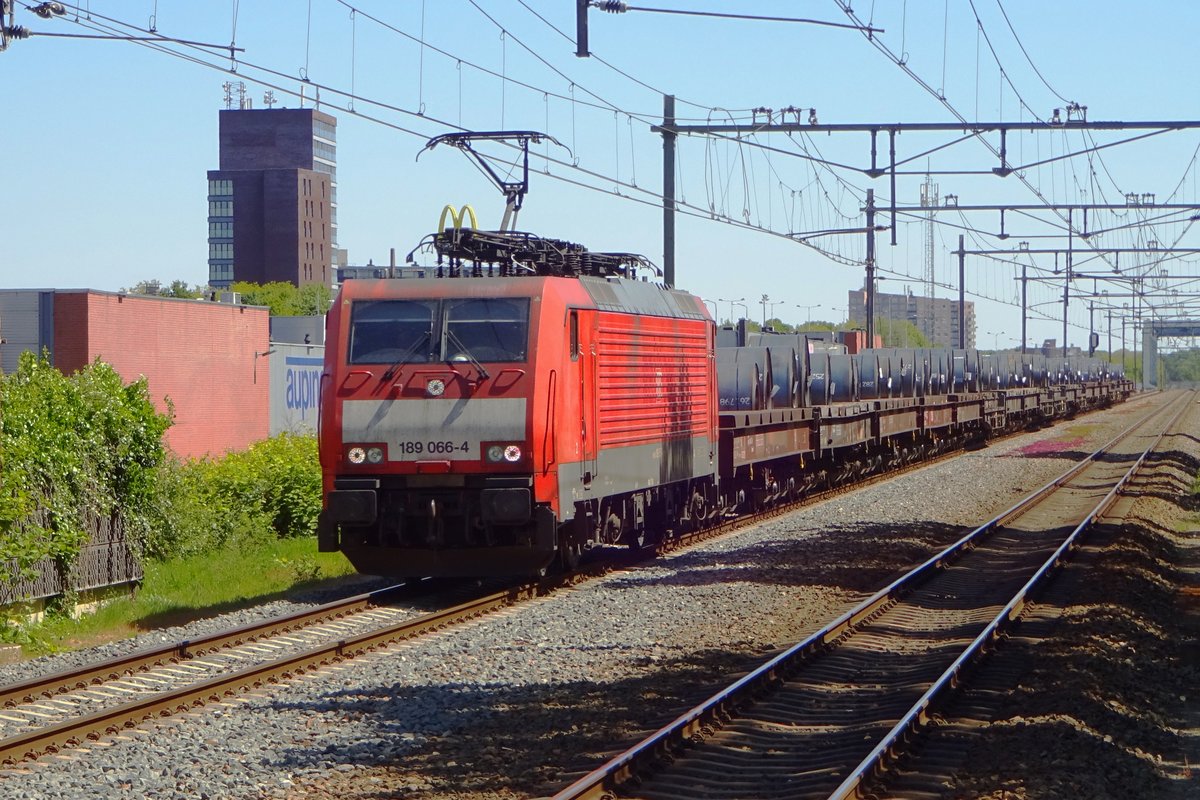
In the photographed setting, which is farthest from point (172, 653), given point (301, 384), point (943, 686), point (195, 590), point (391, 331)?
point (301, 384)

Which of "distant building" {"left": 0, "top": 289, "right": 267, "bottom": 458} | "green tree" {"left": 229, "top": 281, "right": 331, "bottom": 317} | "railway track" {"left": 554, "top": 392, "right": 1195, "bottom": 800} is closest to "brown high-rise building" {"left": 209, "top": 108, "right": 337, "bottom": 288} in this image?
"green tree" {"left": 229, "top": 281, "right": 331, "bottom": 317}

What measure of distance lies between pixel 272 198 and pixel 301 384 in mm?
92791

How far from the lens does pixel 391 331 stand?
48.4 ft

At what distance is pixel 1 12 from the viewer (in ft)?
40.4

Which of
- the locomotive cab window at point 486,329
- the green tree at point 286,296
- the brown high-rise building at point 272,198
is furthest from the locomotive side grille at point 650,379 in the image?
the brown high-rise building at point 272,198

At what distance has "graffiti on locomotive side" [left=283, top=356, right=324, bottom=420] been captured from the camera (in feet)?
122

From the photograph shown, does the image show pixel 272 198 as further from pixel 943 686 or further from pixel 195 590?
pixel 943 686

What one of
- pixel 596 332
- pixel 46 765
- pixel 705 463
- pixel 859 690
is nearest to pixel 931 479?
pixel 705 463

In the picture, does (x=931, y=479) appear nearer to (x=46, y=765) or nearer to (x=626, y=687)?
(x=626, y=687)

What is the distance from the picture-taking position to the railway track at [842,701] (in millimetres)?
8062

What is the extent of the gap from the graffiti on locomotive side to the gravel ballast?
20.5 m

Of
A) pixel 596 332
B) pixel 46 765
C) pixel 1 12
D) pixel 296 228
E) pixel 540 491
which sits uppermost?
pixel 296 228

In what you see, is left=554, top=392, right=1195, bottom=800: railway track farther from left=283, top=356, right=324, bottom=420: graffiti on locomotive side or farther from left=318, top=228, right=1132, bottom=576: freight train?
left=283, top=356, right=324, bottom=420: graffiti on locomotive side

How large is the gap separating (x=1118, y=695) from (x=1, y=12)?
1043 cm
